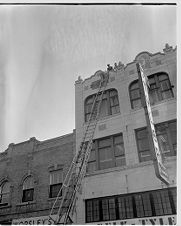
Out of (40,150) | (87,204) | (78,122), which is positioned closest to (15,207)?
(40,150)

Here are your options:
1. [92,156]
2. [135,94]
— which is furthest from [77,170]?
[135,94]

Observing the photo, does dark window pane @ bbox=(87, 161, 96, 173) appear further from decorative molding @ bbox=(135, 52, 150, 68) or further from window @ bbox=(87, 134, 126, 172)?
decorative molding @ bbox=(135, 52, 150, 68)

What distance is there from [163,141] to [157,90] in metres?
2.77

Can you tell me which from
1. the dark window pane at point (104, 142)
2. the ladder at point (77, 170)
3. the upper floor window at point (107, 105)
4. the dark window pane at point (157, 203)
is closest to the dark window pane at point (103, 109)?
the upper floor window at point (107, 105)

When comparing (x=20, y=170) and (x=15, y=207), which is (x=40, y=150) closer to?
(x=20, y=170)

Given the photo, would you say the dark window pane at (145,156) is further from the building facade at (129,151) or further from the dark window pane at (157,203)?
the dark window pane at (157,203)

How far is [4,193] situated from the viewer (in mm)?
13984

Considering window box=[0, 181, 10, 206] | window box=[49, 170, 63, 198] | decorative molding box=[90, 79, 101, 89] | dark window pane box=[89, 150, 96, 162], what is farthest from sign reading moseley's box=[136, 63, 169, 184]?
window box=[0, 181, 10, 206]

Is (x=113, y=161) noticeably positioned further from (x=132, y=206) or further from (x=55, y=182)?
(x=55, y=182)

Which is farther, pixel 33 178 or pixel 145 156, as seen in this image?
pixel 33 178

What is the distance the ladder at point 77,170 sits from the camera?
10717 millimetres

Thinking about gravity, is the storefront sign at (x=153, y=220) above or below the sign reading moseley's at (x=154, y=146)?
below

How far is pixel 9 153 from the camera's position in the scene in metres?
15.3

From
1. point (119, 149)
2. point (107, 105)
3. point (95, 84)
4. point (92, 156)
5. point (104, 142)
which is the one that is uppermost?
point (95, 84)
